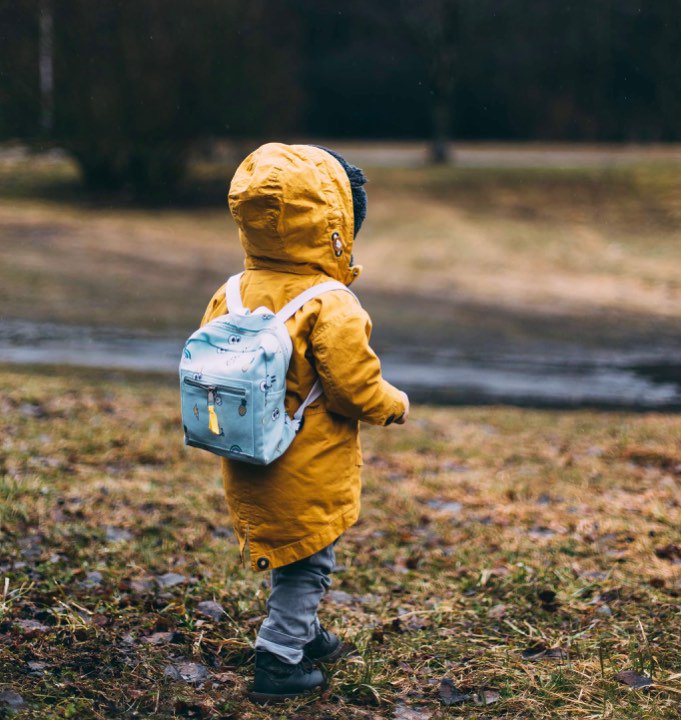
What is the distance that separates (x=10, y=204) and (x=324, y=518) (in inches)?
754

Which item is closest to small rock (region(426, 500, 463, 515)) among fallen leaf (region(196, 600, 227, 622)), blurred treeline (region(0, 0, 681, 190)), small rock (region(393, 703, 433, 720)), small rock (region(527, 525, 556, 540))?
small rock (region(527, 525, 556, 540))

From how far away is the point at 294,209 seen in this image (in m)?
3.07

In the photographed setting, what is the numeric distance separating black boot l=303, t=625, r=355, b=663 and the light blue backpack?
947mm

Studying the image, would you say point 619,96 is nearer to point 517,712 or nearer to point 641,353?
point 641,353

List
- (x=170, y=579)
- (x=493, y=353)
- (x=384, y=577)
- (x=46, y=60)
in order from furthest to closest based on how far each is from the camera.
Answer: (x=46, y=60), (x=493, y=353), (x=384, y=577), (x=170, y=579)

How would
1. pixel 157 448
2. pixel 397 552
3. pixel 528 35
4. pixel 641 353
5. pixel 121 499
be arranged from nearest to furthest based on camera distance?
pixel 397 552 < pixel 121 499 < pixel 157 448 < pixel 641 353 < pixel 528 35

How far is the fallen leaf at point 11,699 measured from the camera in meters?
3.07

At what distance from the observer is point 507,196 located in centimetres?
2248

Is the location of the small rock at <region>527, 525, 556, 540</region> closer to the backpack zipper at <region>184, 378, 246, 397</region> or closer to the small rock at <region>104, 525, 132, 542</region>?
Answer: the small rock at <region>104, 525, 132, 542</region>

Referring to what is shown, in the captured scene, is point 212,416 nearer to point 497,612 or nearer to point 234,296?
point 234,296

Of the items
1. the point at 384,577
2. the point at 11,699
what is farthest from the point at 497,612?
the point at 11,699

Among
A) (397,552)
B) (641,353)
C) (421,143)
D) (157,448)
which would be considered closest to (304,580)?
(397,552)

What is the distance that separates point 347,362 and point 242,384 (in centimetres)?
35

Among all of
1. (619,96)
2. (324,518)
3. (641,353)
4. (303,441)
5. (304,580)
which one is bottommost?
(641,353)
